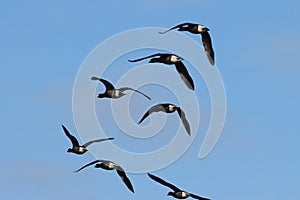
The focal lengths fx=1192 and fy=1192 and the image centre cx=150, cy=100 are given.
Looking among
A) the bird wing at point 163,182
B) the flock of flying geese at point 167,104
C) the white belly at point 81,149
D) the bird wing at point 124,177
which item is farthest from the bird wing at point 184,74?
the white belly at point 81,149

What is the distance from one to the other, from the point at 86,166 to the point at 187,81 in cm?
578

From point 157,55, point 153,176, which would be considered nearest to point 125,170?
point 153,176

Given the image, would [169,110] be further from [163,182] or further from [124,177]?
[124,177]

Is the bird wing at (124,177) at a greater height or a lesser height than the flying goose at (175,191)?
greater

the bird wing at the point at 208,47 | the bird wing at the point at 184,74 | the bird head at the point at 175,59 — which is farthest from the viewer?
the bird wing at the point at 184,74

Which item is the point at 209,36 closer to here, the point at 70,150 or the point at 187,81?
the point at 187,81

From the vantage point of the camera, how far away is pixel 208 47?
49000mm

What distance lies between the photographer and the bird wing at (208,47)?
48.5 m

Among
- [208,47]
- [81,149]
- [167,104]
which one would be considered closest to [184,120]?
[167,104]

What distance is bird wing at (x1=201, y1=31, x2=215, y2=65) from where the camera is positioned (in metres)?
48.5

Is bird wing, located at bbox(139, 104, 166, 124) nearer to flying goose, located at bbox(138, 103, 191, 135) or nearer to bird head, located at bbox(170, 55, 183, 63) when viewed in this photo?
flying goose, located at bbox(138, 103, 191, 135)

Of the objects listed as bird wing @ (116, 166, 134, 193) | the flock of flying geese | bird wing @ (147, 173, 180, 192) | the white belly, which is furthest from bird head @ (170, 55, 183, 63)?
the white belly

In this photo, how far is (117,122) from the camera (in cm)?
5044

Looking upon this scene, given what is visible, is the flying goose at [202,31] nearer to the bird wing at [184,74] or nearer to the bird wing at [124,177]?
the bird wing at [184,74]
